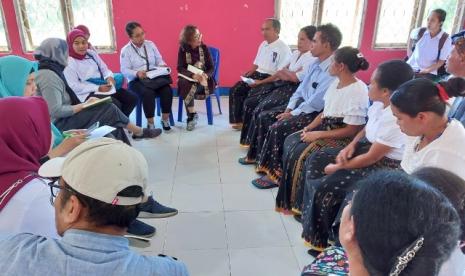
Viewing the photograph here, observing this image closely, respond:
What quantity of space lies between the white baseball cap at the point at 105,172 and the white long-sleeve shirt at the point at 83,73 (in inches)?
95.9

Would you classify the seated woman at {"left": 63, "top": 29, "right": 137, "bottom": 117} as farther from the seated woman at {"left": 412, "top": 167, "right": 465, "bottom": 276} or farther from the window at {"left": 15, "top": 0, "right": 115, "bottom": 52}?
the seated woman at {"left": 412, "top": 167, "right": 465, "bottom": 276}

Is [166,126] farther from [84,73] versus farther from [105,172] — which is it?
[105,172]

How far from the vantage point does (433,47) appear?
4137mm

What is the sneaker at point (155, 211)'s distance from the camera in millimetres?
2488

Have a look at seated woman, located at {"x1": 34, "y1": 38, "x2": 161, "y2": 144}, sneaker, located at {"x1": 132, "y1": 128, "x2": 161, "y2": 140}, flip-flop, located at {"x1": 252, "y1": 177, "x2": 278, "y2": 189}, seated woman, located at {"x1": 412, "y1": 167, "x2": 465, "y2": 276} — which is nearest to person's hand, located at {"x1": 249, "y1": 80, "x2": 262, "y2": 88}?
sneaker, located at {"x1": 132, "y1": 128, "x2": 161, "y2": 140}

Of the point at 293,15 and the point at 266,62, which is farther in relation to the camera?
the point at 293,15

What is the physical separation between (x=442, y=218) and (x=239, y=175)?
234 cm

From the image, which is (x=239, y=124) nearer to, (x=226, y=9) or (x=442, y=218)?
(x=226, y=9)

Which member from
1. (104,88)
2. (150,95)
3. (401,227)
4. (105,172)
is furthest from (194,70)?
(401,227)

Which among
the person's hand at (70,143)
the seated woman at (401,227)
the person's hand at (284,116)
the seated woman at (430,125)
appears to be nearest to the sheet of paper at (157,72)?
the person's hand at (284,116)

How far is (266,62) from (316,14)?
5.32 feet

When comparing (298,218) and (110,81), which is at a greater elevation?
(110,81)

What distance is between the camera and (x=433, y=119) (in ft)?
5.28

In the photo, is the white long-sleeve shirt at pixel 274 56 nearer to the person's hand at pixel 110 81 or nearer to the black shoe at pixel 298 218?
the person's hand at pixel 110 81
